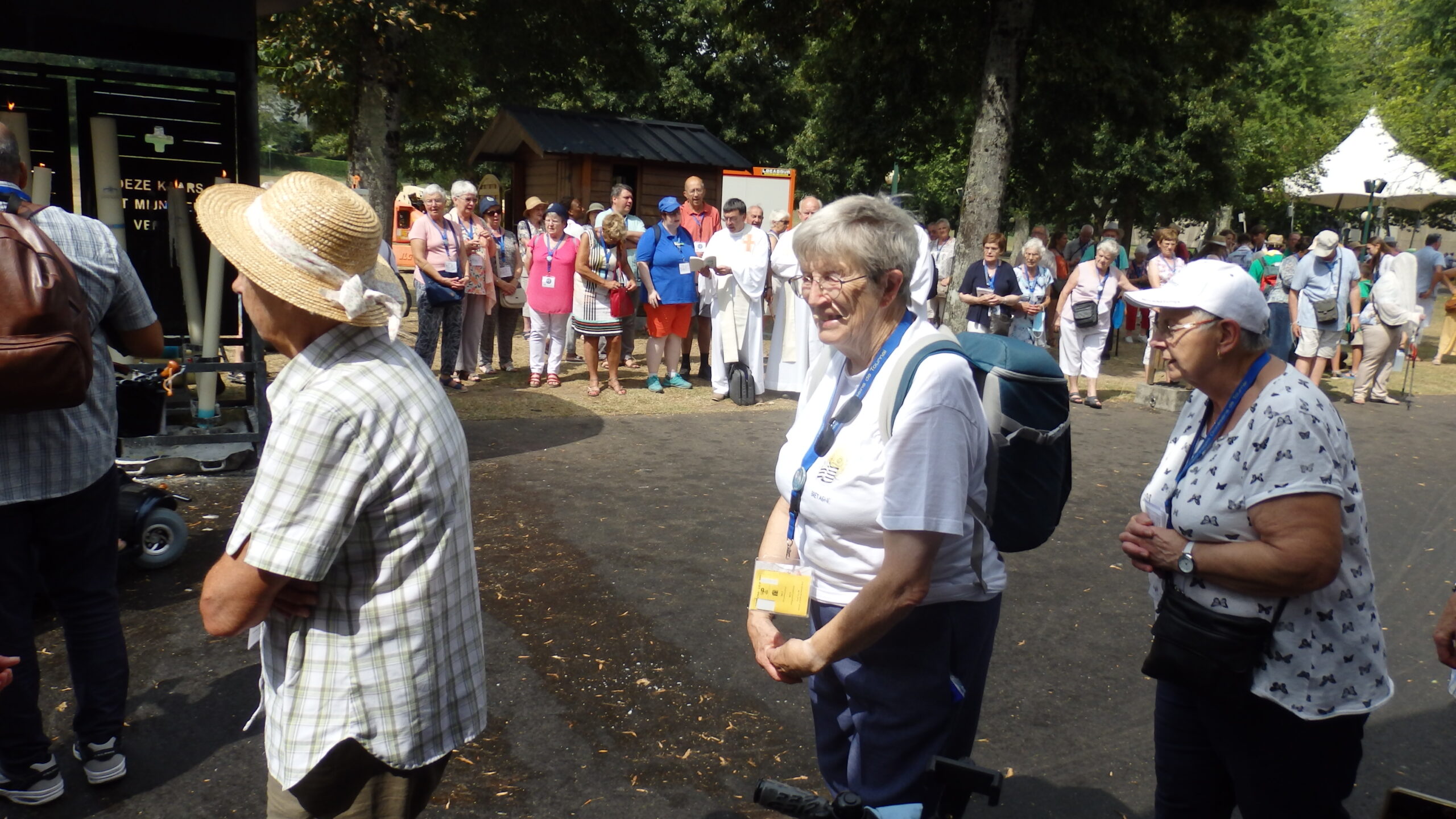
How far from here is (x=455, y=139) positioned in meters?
35.8

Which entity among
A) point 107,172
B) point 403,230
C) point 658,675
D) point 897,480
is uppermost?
point 403,230

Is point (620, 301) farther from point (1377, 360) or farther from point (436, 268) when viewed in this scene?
point (1377, 360)

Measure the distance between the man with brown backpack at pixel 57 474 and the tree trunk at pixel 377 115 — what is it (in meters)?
9.61

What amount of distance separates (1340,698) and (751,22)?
15476 millimetres

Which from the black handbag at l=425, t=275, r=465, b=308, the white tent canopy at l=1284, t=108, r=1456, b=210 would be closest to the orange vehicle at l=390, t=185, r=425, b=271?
the black handbag at l=425, t=275, r=465, b=308

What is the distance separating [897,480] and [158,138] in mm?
7900

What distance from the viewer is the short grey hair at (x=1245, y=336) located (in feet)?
8.38

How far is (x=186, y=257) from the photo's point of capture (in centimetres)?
760

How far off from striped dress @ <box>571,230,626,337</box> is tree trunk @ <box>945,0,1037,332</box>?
493cm

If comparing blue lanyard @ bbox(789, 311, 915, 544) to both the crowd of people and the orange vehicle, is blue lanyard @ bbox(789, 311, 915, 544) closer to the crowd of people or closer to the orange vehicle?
the crowd of people

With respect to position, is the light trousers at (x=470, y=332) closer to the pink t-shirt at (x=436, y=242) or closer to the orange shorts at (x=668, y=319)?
the pink t-shirt at (x=436, y=242)

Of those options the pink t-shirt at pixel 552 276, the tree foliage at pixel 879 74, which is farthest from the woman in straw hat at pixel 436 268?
the tree foliage at pixel 879 74

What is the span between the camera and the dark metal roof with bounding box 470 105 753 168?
1792 cm

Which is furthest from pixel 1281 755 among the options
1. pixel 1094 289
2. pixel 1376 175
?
pixel 1376 175
